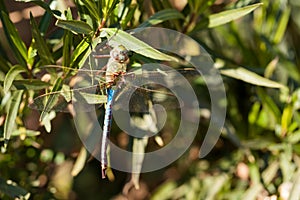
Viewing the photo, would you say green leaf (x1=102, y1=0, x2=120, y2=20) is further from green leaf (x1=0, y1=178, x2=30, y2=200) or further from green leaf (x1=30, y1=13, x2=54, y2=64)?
green leaf (x1=0, y1=178, x2=30, y2=200)

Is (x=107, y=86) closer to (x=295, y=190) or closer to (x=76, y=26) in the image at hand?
(x=76, y=26)

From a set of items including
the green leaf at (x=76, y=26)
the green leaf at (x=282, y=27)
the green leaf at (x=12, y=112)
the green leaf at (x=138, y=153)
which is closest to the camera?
the green leaf at (x=76, y=26)

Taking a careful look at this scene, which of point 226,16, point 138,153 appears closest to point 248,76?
point 226,16

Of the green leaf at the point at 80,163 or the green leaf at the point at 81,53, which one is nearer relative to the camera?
the green leaf at the point at 81,53

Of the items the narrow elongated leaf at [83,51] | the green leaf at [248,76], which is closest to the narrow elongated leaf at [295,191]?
the green leaf at [248,76]

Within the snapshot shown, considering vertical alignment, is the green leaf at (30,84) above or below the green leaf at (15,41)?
below

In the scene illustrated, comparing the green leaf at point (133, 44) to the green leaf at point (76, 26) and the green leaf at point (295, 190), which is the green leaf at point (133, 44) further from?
the green leaf at point (295, 190)

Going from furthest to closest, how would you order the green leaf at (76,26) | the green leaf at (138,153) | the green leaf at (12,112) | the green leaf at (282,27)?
1. the green leaf at (282,27)
2. the green leaf at (138,153)
3. the green leaf at (12,112)
4. the green leaf at (76,26)

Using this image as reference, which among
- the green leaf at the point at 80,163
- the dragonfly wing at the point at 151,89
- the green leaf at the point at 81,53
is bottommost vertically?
the green leaf at the point at 80,163
